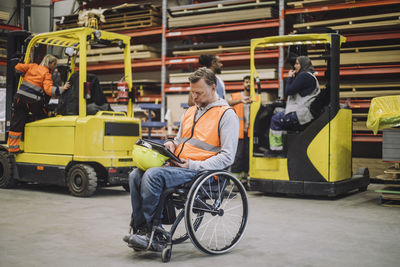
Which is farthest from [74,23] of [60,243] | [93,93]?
[60,243]

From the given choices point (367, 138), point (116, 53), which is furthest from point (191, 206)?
point (116, 53)

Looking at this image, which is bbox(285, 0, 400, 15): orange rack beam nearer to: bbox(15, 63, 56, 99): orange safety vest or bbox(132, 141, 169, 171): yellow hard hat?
bbox(15, 63, 56, 99): orange safety vest

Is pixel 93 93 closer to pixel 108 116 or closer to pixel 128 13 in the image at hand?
pixel 108 116

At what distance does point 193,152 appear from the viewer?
3.99 metres

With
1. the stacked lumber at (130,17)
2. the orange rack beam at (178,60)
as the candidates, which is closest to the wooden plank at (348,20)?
the orange rack beam at (178,60)

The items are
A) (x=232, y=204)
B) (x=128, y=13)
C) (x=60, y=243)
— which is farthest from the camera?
(x=128, y=13)

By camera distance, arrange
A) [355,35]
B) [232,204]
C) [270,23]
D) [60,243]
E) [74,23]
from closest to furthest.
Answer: [60,243] < [232,204] < [355,35] < [270,23] < [74,23]

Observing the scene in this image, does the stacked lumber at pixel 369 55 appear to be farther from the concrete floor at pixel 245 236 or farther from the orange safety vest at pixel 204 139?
the orange safety vest at pixel 204 139

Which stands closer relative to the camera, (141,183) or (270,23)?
(141,183)

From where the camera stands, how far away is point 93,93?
769 cm

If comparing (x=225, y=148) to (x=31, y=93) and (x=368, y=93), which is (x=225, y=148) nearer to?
(x=31, y=93)

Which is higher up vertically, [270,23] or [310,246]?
[270,23]

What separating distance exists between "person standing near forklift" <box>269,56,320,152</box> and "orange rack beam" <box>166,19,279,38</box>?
320 centimetres

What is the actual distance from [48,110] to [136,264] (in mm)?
5055
